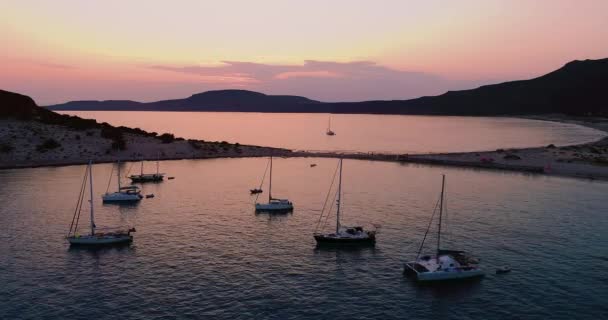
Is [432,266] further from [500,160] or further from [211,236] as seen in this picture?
[500,160]

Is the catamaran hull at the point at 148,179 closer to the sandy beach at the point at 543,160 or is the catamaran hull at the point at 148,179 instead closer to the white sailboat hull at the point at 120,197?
the white sailboat hull at the point at 120,197

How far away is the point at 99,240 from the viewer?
6425cm

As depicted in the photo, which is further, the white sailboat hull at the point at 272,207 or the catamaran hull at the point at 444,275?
the white sailboat hull at the point at 272,207

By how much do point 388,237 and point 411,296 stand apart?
2044cm

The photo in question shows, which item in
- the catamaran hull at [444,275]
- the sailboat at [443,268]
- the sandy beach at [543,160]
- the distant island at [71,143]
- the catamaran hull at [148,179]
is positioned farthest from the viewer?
the distant island at [71,143]

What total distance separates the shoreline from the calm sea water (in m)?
32.5

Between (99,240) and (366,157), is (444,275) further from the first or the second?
(366,157)

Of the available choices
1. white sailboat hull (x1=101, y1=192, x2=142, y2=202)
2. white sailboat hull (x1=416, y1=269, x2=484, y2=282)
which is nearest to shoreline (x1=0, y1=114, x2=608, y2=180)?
white sailboat hull (x1=101, y1=192, x2=142, y2=202)

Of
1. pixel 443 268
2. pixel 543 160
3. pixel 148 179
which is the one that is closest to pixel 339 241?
pixel 443 268

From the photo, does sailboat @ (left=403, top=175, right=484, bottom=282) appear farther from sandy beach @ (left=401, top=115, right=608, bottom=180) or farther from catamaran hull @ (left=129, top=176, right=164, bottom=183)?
sandy beach @ (left=401, top=115, right=608, bottom=180)

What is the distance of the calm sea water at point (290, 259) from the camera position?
4612 cm

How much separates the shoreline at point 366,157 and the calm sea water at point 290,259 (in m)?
Result: 32.5

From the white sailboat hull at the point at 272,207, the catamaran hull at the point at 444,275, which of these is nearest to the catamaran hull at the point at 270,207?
the white sailboat hull at the point at 272,207

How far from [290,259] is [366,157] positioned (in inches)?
4618
